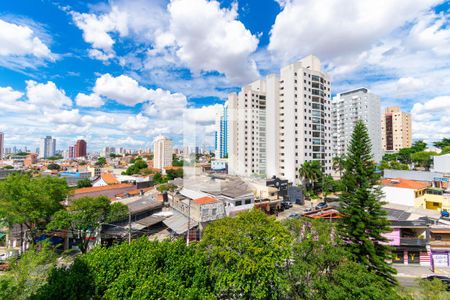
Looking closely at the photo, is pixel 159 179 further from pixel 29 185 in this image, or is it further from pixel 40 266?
pixel 40 266

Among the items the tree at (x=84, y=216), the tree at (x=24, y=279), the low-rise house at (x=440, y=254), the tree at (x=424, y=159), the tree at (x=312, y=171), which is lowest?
the low-rise house at (x=440, y=254)

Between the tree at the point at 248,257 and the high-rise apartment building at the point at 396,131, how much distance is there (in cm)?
9816

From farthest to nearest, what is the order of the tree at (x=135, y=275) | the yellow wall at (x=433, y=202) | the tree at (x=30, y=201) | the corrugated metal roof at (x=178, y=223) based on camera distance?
the yellow wall at (x=433, y=202), the corrugated metal roof at (x=178, y=223), the tree at (x=30, y=201), the tree at (x=135, y=275)

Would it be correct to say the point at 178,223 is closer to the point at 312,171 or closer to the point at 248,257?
the point at 248,257

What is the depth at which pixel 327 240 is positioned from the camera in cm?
1048

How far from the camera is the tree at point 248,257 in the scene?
904 cm

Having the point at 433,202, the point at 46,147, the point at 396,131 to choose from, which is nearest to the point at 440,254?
the point at 433,202

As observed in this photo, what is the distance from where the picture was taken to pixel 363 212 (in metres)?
12.3

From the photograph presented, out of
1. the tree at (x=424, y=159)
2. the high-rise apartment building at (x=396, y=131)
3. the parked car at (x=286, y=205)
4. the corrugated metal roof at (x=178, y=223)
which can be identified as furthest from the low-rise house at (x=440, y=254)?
the high-rise apartment building at (x=396, y=131)

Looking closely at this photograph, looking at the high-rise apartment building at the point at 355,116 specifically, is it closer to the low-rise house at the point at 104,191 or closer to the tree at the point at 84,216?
the low-rise house at the point at 104,191

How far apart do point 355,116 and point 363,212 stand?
64.4m

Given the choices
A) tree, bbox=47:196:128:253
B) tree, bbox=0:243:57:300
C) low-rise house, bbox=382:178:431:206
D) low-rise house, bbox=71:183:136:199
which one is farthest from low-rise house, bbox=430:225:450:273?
low-rise house, bbox=71:183:136:199

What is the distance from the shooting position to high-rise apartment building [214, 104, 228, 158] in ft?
287

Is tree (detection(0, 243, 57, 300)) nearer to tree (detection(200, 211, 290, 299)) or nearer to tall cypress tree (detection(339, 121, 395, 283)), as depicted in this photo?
tree (detection(200, 211, 290, 299))
